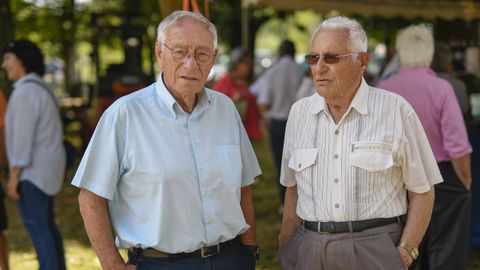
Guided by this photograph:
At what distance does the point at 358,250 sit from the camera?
2963 mm

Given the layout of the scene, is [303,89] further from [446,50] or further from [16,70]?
[16,70]

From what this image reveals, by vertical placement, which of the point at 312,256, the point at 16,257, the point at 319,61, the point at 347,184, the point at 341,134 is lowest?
the point at 16,257

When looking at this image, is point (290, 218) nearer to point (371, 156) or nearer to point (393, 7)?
point (371, 156)

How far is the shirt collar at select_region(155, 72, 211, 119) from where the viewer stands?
287 cm

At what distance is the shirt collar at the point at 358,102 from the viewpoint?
298cm

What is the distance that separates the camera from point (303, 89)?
24.7 ft

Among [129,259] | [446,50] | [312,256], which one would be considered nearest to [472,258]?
[446,50]

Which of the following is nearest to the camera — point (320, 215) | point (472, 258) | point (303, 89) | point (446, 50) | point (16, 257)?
point (320, 215)

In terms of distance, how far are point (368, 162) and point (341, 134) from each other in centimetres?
16

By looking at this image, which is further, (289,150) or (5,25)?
(5,25)

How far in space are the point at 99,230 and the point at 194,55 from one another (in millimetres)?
732

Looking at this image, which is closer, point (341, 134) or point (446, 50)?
point (341, 134)

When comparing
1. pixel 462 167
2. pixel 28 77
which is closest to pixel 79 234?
pixel 28 77

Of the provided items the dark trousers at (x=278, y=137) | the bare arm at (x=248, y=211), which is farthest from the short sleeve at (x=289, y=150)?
the dark trousers at (x=278, y=137)
